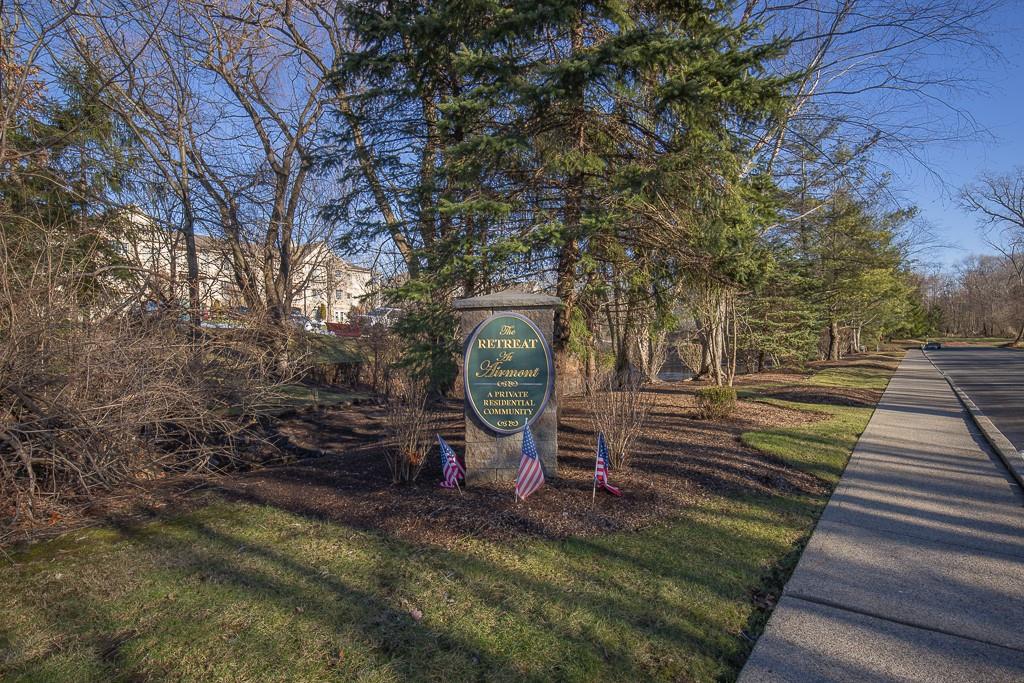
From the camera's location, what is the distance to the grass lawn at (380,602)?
10.2ft

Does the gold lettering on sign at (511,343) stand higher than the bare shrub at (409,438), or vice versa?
the gold lettering on sign at (511,343)

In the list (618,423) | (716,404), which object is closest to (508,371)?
(618,423)

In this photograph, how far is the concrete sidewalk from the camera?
309 cm

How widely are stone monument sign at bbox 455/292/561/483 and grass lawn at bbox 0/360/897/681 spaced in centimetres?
156

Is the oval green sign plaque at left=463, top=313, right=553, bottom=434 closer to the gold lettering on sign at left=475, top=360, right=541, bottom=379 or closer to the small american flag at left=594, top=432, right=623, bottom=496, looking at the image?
the gold lettering on sign at left=475, top=360, right=541, bottom=379

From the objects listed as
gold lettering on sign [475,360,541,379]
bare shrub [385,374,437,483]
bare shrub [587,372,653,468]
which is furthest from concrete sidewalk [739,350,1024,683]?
bare shrub [385,374,437,483]

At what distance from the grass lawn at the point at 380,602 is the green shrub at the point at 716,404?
509cm

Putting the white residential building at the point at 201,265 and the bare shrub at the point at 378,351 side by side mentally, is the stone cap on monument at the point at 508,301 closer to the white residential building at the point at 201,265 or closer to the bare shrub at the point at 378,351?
the white residential building at the point at 201,265

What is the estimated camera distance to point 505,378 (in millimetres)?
6246

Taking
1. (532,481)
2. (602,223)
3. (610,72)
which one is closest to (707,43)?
(610,72)

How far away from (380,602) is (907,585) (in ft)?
11.4

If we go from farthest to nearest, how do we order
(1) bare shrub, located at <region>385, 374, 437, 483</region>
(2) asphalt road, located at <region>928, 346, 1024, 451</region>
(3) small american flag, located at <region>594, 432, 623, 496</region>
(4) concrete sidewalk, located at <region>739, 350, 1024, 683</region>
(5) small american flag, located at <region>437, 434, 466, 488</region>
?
(2) asphalt road, located at <region>928, 346, 1024, 451</region>, (1) bare shrub, located at <region>385, 374, 437, 483</region>, (5) small american flag, located at <region>437, 434, 466, 488</region>, (3) small american flag, located at <region>594, 432, 623, 496</region>, (4) concrete sidewalk, located at <region>739, 350, 1024, 683</region>

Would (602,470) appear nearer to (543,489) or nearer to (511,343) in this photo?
(543,489)

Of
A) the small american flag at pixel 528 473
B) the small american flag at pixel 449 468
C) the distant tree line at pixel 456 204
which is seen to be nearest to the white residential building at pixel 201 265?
the distant tree line at pixel 456 204
